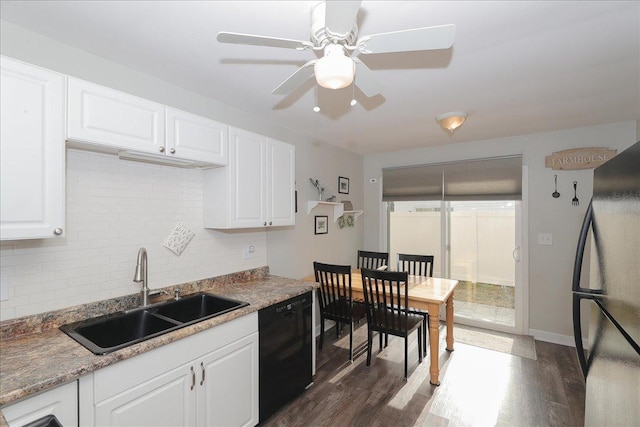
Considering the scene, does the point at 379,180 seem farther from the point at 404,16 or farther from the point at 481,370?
the point at 404,16

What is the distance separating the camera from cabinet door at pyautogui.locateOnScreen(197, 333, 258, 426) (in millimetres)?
1728

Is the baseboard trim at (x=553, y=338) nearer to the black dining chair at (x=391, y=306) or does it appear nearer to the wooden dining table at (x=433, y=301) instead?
the black dining chair at (x=391, y=306)

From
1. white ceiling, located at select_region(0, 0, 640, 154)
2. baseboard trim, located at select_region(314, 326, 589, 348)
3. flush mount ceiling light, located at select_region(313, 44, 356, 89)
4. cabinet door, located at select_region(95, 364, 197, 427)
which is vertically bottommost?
baseboard trim, located at select_region(314, 326, 589, 348)

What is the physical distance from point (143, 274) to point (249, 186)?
0.95 m

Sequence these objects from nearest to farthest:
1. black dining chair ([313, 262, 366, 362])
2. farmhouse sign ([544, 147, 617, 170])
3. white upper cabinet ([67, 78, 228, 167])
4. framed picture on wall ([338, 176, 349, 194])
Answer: white upper cabinet ([67, 78, 228, 167]) → black dining chair ([313, 262, 366, 362]) → farmhouse sign ([544, 147, 617, 170]) → framed picture on wall ([338, 176, 349, 194])

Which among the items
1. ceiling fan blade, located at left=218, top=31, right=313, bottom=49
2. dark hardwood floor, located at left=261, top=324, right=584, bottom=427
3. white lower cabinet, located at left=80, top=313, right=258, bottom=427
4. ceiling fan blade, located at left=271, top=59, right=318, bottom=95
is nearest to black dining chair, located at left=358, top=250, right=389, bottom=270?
dark hardwood floor, located at left=261, top=324, right=584, bottom=427

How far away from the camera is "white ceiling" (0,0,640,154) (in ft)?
4.59

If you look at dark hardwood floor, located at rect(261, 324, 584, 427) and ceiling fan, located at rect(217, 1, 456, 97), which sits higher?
ceiling fan, located at rect(217, 1, 456, 97)

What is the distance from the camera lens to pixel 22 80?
131 centimetres

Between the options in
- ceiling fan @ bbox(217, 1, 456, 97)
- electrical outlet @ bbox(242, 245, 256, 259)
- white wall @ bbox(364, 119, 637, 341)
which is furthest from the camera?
white wall @ bbox(364, 119, 637, 341)

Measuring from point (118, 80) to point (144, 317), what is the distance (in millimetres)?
1505

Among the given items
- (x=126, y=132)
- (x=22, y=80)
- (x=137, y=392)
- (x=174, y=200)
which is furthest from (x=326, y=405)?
(x=22, y=80)

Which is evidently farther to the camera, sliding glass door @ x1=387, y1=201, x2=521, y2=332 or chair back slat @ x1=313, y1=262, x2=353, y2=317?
sliding glass door @ x1=387, y1=201, x2=521, y2=332

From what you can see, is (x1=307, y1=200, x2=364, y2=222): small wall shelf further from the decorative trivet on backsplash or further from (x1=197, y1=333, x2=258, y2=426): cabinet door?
(x1=197, y1=333, x2=258, y2=426): cabinet door
